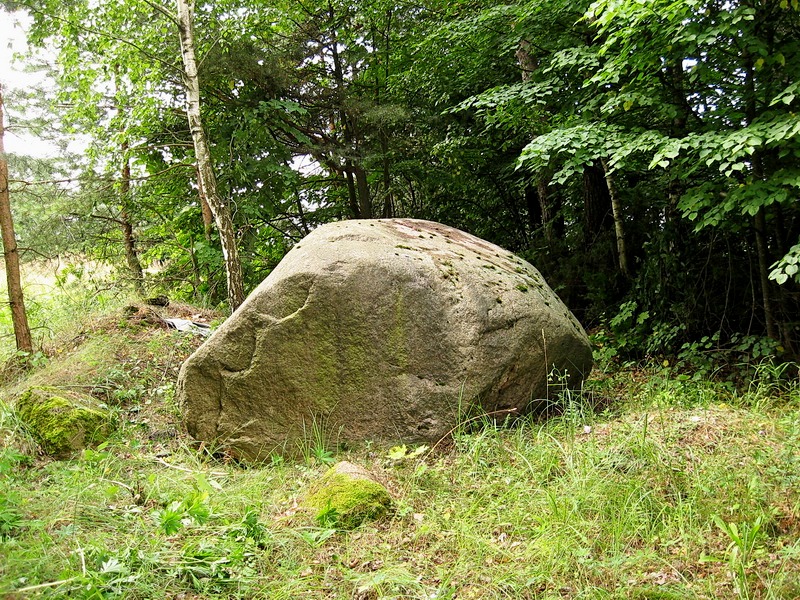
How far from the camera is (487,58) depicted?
8.94 metres

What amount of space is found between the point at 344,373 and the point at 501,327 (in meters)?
1.41

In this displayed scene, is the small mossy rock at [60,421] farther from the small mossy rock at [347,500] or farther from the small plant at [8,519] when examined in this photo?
the small mossy rock at [347,500]

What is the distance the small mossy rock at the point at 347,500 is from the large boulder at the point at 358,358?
0.93m

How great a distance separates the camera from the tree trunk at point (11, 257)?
21.7 ft

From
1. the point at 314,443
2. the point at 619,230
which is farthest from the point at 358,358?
the point at 619,230

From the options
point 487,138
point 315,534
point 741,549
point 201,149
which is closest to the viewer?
point 741,549

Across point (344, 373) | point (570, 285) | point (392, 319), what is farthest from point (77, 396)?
point (570, 285)

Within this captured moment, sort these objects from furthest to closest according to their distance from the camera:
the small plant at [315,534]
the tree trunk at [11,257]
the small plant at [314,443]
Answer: the tree trunk at [11,257], the small plant at [314,443], the small plant at [315,534]

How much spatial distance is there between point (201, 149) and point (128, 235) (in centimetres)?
433

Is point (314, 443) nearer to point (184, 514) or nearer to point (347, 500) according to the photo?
point (347, 500)

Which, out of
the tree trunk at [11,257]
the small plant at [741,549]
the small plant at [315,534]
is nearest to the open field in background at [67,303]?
the tree trunk at [11,257]

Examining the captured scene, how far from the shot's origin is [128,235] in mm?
10938

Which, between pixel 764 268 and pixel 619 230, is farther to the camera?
pixel 619 230

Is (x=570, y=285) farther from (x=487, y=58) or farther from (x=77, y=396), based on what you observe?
(x=77, y=396)
